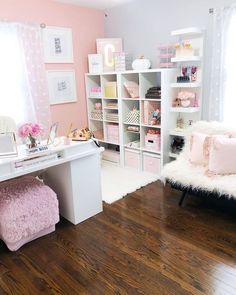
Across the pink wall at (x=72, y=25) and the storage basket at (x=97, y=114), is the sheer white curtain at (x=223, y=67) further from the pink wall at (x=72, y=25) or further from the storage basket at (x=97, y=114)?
the pink wall at (x=72, y=25)

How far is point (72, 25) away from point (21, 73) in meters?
1.15

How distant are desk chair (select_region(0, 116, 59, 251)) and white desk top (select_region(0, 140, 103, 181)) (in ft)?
0.89

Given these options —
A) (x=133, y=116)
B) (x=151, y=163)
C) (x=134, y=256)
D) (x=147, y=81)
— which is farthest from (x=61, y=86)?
(x=134, y=256)

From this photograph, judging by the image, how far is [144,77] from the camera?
11.5 feet

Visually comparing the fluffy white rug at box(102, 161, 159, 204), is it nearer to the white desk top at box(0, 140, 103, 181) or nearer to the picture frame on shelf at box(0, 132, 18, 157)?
the white desk top at box(0, 140, 103, 181)

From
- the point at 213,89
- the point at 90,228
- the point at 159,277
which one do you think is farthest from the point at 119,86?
the point at 159,277

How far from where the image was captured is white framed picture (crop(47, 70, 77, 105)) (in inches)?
146

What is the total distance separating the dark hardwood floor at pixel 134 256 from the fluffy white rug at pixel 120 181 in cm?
32

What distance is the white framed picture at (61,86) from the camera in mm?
3699

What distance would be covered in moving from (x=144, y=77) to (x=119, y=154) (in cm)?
119

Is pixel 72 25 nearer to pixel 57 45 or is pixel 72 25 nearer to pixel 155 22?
pixel 57 45

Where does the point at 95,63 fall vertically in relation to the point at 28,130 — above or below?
above

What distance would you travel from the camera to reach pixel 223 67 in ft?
9.72

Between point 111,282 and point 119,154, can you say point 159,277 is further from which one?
point 119,154
